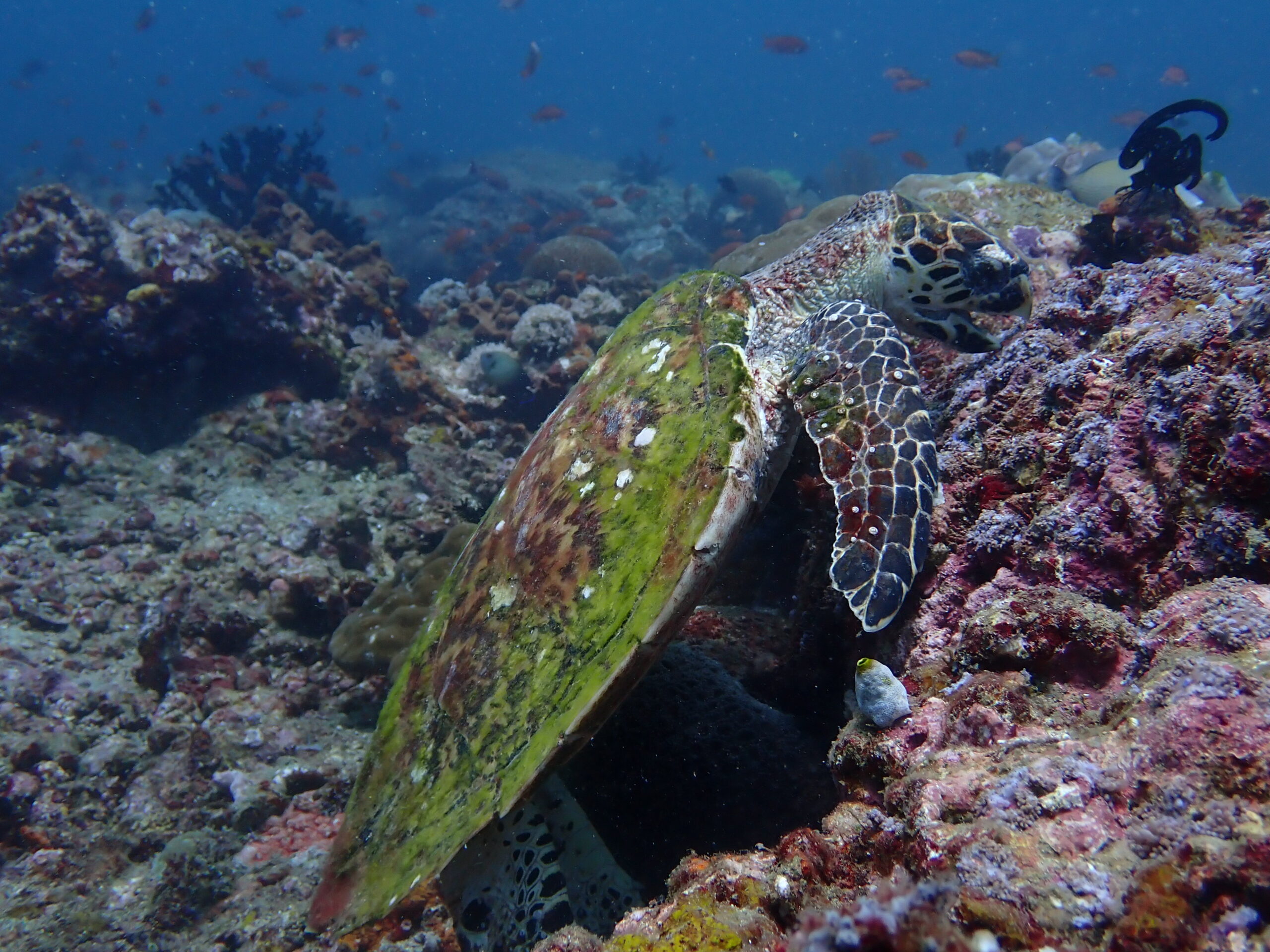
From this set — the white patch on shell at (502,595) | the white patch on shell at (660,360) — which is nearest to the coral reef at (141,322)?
the white patch on shell at (660,360)

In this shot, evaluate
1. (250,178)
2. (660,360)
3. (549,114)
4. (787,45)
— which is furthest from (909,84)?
(660,360)

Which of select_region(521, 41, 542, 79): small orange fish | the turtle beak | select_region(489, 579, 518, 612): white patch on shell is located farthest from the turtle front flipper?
select_region(521, 41, 542, 79): small orange fish

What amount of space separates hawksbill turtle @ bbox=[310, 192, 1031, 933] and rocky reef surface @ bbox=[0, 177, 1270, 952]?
11.2 inches

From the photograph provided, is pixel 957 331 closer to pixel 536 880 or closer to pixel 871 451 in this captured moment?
pixel 871 451

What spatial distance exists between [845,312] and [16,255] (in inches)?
377

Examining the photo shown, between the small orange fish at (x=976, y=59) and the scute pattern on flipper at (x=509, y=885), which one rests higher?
the small orange fish at (x=976, y=59)

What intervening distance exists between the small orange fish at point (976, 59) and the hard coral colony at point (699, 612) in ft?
61.5

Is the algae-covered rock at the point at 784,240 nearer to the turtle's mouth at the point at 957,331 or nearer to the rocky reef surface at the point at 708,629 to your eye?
the rocky reef surface at the point at 708,629

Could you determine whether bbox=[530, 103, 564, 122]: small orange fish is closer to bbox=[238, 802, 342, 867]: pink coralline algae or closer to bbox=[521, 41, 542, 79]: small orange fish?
bbox=[521, 41, 542, 79]: small orange fish

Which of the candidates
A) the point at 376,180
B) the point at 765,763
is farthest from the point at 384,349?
the point at 376,180

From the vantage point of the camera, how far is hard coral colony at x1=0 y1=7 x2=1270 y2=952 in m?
1.31

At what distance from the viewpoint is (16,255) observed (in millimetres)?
7332

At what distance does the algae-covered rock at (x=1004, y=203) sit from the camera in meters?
5.62

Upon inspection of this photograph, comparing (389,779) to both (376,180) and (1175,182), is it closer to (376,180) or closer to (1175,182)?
(1175,182)
